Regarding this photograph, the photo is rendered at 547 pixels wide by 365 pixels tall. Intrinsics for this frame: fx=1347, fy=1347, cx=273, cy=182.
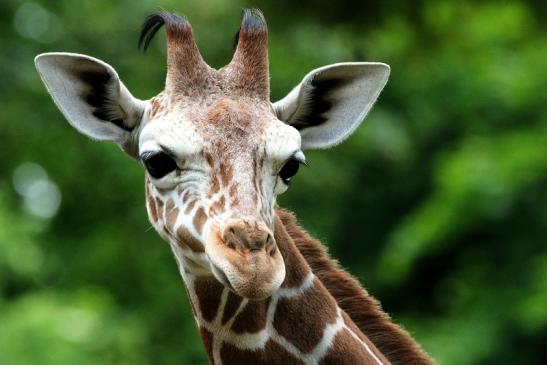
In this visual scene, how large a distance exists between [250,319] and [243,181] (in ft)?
2.35

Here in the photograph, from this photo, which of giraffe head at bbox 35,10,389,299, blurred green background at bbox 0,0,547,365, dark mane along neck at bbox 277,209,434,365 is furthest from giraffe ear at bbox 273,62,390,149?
blurred green background at bbox 0,0,547,365

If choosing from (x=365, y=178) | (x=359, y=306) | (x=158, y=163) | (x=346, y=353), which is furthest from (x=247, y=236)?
(x=365, y=178)

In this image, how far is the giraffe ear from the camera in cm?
688

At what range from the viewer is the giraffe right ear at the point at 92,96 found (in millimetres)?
6598

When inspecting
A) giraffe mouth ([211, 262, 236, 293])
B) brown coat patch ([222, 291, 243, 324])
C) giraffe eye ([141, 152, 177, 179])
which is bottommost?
brown coat patch ([222, 291, 243, 324])

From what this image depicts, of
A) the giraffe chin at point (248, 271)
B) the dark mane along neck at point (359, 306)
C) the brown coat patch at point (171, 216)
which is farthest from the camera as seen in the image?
the dark mane along neck at point (359, 306)

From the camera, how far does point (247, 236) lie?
5715 millimetres

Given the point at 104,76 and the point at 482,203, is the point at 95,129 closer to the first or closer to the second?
the point at 104,76

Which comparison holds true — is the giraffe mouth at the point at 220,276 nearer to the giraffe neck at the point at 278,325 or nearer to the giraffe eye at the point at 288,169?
the giraffe neck at the point at 278,325

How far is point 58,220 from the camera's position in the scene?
19.6m

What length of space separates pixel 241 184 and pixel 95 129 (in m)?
1.09

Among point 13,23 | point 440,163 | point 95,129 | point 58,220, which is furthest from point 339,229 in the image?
point 95,129

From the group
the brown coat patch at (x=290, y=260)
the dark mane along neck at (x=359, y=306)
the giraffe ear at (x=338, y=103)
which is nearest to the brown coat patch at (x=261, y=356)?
the brown coat patch at (x=290, y=260)

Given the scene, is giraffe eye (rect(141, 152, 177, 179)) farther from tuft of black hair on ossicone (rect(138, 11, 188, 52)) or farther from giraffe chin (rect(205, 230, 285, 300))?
tuft of black hair on ossicone (rect(138, 11, 188, 52))
